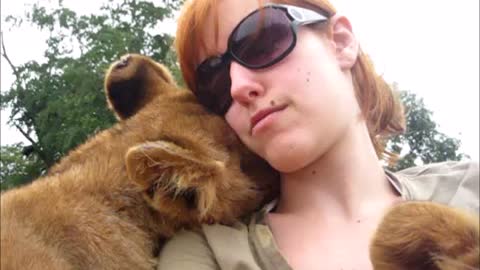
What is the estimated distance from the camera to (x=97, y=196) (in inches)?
117

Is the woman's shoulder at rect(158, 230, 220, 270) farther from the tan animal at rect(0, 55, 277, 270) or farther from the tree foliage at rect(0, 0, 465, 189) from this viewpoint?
the tree foliage at rect(0, 0, 465, 189)

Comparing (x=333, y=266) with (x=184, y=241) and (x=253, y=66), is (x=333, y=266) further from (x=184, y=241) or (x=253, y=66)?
(x=253, y=66)

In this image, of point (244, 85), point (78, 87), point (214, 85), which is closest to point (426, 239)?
point (244, 85)

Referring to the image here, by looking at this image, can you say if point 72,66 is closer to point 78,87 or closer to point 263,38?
point 78,87

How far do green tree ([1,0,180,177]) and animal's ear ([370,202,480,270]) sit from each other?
4503 mm

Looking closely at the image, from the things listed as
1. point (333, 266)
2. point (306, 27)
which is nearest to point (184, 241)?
point (333, 266)

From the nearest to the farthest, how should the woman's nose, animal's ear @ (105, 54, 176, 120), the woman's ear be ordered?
the woman's nose
the woman's ear
animal's ear @ (105, 54, 176, 120)

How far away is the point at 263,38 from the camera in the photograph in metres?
3.09

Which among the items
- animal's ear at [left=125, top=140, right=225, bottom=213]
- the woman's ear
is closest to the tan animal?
animal's ear at [left=125, top=140, right=225, bottom=213]

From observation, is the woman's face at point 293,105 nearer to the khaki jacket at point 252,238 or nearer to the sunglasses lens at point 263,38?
the sunglasses lens at point 263,38

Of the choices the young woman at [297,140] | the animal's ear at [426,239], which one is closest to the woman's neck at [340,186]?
the young woman at [297,140]

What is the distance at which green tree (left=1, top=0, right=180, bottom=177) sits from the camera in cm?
855

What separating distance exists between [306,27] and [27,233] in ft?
4.83

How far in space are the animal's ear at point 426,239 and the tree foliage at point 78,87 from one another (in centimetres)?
319
